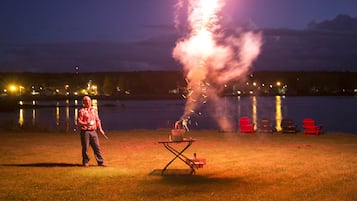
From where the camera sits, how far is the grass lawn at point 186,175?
11.9 meters

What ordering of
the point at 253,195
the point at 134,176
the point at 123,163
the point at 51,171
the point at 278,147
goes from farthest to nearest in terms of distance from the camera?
the point at 278,147 → the point at 123,163 → the point at 51,171 → the point at 134,176 → the point at 253,195

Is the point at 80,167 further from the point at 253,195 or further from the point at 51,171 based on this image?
the point at 253,195

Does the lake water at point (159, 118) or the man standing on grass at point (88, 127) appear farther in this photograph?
the lake water at point (159, 118)

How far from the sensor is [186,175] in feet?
48.1

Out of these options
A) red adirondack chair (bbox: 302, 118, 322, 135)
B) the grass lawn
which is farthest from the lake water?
the grass lawn

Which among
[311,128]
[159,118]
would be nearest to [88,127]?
[311,128]

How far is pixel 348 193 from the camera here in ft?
38.7

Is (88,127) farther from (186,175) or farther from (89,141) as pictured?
(186,175)

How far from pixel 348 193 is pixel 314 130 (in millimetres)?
18260

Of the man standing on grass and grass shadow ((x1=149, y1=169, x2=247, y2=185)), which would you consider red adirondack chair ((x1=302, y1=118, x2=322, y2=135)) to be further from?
the man standing on grass

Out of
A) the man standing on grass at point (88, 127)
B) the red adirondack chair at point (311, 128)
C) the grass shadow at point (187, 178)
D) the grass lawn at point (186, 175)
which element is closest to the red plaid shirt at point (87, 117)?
the man standing on grass at point (88, 127)

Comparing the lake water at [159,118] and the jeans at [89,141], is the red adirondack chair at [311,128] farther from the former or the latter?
the lake water at [159,118]

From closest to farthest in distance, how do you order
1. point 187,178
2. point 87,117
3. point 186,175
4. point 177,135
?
1. point 187,178
2. point 186,175
3. point 177,135
4. point 87,117

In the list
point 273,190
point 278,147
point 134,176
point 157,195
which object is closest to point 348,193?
point 273,190
